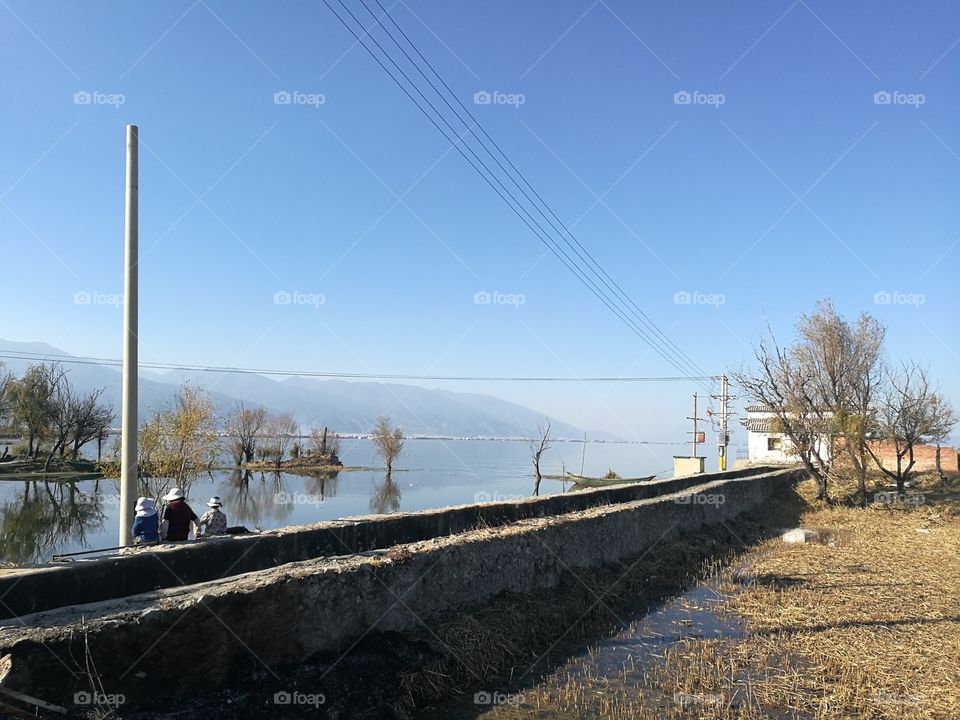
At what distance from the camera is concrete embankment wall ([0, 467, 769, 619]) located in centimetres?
560

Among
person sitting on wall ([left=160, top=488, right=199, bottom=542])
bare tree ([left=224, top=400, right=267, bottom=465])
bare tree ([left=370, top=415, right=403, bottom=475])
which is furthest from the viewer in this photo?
bare tree ([left=370, top=415, right=403, bottom=475])

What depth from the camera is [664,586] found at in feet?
40.0

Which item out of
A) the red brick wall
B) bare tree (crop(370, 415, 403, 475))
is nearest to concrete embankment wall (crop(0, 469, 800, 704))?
the red brick wall

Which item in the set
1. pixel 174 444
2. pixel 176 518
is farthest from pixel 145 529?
pixel 174 444

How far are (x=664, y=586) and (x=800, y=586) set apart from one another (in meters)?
2.27

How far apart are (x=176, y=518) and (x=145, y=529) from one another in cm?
40

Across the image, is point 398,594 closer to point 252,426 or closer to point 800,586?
point 800,586

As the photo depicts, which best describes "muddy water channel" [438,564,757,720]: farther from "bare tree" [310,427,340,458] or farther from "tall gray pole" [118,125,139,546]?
"bare tree" [310,427,340,458]

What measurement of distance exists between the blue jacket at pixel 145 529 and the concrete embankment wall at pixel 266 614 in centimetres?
328

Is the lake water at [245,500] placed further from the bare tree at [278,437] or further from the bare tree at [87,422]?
the bare tree at [278,437]

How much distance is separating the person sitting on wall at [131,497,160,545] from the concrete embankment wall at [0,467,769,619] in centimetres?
199

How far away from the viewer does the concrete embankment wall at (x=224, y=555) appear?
5.60 m

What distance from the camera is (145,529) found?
920cm

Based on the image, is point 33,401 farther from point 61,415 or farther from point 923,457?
point 923,457
